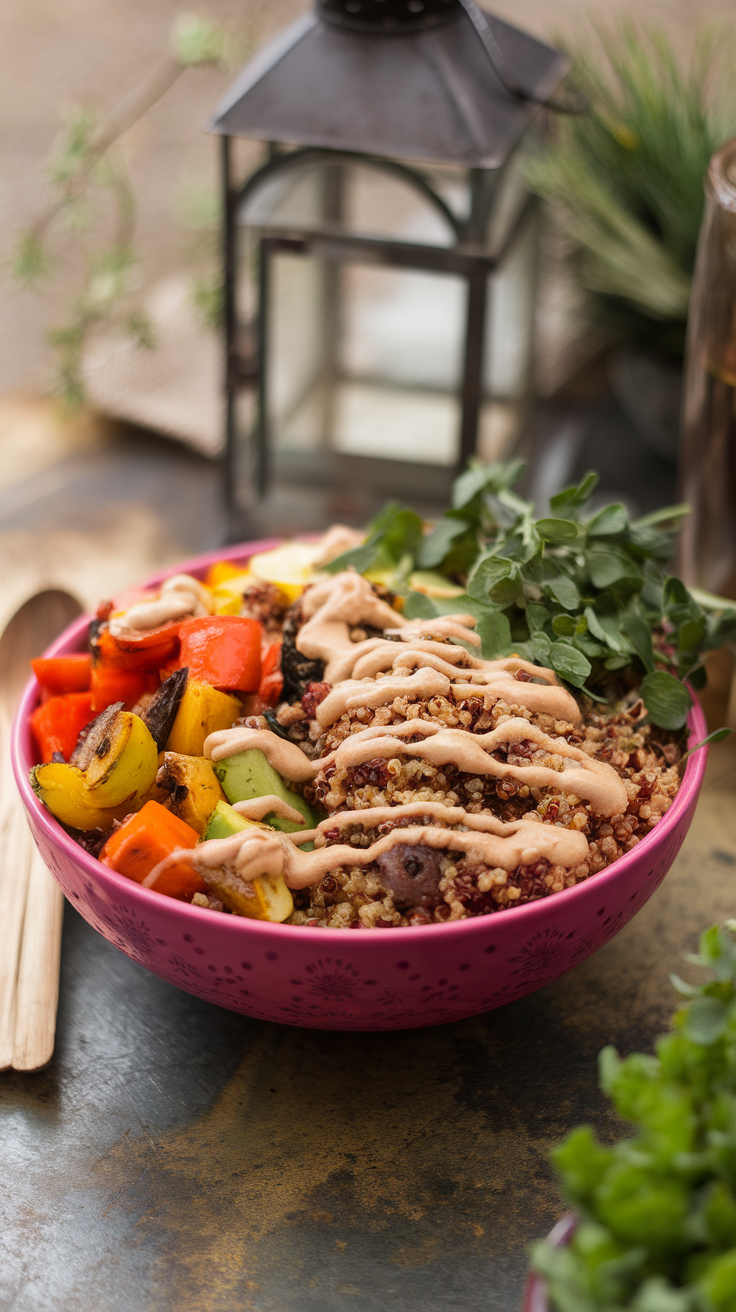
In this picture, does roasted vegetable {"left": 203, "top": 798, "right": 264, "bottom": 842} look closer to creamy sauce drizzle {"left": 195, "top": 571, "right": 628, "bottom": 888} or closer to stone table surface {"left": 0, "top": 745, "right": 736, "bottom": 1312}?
creamy sauce drizzle {"left": 195, "top": 571, "right": 628, "bottom": 888}

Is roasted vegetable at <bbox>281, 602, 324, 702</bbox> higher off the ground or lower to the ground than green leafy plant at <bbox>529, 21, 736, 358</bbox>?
lower

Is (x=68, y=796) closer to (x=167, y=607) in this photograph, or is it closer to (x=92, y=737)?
(x=92, y=737)

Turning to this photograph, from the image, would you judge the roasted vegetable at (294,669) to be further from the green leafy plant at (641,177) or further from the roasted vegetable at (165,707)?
the green leafy plant at (641,177)

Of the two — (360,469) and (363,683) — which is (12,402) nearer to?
(360,469)

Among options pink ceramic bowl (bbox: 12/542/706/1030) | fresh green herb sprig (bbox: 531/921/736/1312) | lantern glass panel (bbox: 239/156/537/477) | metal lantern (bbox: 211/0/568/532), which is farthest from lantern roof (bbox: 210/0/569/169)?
fresh green herb sprig (bbox: 531/921/736/1312)

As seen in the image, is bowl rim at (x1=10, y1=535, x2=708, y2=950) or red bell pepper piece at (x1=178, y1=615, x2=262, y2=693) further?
red bell pepper piece at (x1=178, y1=615, x2=262, y2=693)

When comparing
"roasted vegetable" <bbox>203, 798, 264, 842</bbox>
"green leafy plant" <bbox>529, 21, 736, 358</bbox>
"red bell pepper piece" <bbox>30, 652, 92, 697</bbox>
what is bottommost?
"roasted vegetable" <bbox>203, 798, 264, 842</bbox>

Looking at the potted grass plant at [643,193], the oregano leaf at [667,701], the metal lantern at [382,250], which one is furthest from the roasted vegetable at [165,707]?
the potted grass plant at [643,193]
